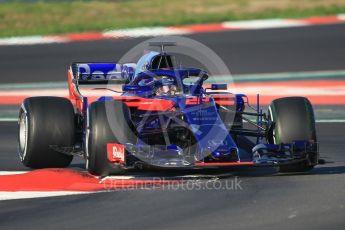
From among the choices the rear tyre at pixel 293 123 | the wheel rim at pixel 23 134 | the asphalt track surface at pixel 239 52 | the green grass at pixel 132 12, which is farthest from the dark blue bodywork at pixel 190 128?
the green grass at pixel 132 12

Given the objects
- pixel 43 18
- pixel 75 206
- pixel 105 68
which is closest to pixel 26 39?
pixel 43 18

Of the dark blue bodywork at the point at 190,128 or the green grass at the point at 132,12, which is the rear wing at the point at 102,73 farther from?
the green grass at the point at 132,12

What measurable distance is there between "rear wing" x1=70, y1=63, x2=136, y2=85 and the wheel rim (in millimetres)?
1182

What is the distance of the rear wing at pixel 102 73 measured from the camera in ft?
39.1

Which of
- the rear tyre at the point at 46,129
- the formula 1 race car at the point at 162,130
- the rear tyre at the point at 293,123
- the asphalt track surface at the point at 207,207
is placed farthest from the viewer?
the rear tyre at the point at 46,129

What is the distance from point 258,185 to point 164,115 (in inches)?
54.1

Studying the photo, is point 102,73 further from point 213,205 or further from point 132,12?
point 132,12

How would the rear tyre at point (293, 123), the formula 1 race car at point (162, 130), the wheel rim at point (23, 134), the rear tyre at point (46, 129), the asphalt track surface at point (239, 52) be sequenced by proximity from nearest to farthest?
the formula 1 race car at point (162, 130), the rear tyre at point (293, 123), the rear tyre at point (46, 129), the wheel rim at point (23, 134), the asphalt track surface at point (239, 52)

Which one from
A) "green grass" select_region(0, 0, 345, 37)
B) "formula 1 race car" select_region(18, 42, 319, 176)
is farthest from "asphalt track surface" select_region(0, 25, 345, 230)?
"green grass" select_region(0, 0, 345, 37)

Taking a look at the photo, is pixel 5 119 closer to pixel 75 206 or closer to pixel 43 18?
pixel 75 206

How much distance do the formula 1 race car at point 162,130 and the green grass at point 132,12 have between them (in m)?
11.4

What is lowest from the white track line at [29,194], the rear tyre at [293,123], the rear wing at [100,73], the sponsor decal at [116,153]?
the white track line at [29,194]

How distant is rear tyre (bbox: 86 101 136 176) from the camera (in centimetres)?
934

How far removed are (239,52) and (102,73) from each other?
8.32m
